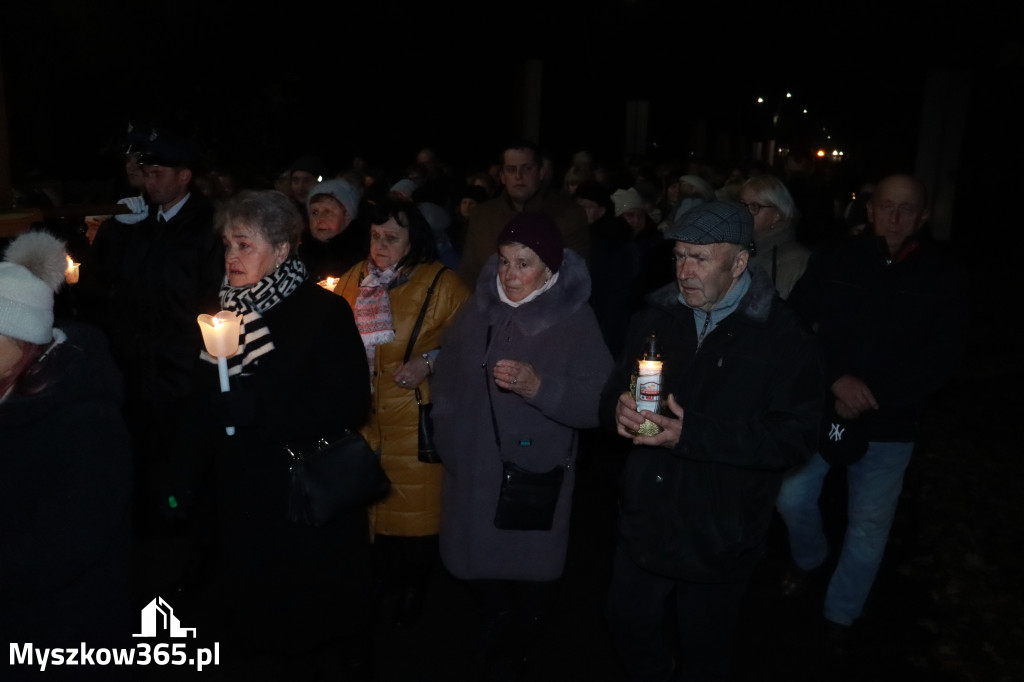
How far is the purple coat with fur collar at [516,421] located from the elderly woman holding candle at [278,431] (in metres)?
0.59

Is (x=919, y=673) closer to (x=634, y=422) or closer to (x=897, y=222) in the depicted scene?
(x=897, y=222)

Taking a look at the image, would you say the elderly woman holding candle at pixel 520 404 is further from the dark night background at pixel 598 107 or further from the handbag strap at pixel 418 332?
the dark night background at pixel 598 107

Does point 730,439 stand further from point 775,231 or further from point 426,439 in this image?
point 775,231

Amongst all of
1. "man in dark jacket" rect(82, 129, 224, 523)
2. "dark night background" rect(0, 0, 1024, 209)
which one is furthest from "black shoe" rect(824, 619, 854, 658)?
"dark night background" rect(0, 0, 1024, 209)

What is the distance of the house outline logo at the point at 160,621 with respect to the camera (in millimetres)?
5059

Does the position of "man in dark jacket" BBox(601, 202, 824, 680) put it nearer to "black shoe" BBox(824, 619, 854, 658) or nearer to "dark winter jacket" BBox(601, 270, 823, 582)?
"dark winter jacket" BBox(601, 270, 823, 582)

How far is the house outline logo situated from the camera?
16.6ft

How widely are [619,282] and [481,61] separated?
1641cm

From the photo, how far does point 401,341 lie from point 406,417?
0.38 m

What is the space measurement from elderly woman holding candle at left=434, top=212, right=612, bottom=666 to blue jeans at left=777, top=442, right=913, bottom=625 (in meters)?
1.47

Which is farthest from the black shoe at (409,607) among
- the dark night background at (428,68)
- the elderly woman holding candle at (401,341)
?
the dark night background at (428,68)

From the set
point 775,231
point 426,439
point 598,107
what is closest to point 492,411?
point 426,439

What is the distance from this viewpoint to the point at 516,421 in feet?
14.2


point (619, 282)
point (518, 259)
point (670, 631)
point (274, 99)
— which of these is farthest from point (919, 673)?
point (274, 99)
